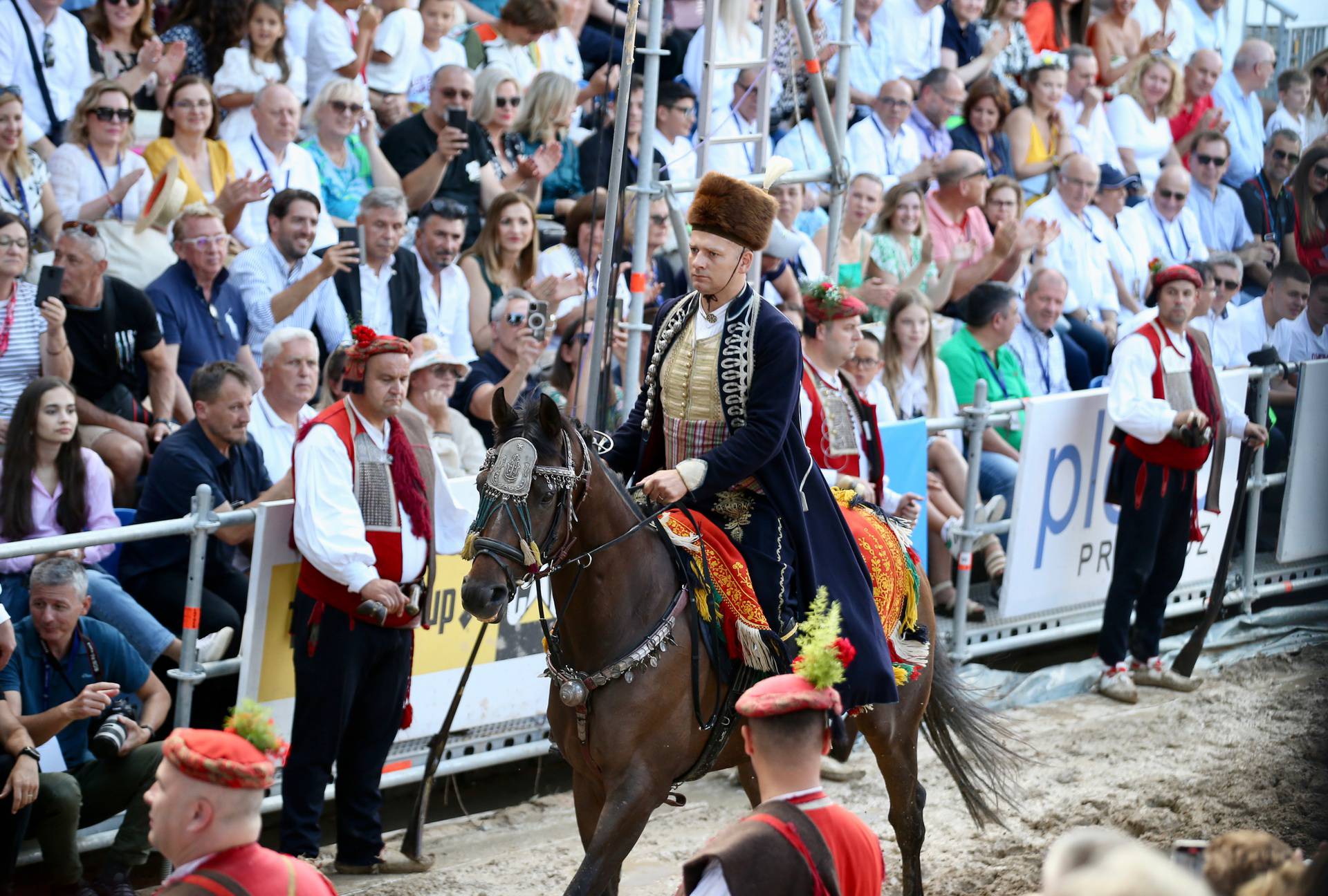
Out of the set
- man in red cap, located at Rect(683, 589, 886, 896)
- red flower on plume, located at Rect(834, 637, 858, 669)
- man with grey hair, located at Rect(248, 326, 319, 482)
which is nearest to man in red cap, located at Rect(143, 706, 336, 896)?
man in red cap, located at Rect(683, 589, 886, 896)

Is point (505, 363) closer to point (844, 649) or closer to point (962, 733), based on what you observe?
point (962, 733)

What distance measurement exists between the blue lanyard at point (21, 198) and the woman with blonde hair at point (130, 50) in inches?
55.5

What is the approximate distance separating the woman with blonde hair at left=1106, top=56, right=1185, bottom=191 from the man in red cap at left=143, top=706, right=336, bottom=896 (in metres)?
12.6

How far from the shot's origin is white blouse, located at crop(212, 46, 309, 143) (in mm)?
9195

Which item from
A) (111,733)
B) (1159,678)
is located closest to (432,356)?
(111,733)

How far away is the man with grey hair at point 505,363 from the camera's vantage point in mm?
8500

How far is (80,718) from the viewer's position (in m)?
5.82

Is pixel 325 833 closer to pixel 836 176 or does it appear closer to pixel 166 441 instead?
pixel 166 441

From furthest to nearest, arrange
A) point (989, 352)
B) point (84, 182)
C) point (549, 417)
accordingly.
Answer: point (989, 352), point (84, 182), point (549, 417)

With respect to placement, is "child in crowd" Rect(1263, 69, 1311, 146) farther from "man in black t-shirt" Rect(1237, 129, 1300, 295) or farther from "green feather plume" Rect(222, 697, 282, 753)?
"green feather plume" Rect(222, 697, 282, 753)

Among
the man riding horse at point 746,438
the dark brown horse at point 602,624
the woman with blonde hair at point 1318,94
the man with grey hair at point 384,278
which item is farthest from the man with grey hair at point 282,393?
the woman with blonde hair at point 1318,94

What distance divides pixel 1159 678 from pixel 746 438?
18.2 ft

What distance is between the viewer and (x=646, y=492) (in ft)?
17.3

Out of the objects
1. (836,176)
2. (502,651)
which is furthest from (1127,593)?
(502,651)
